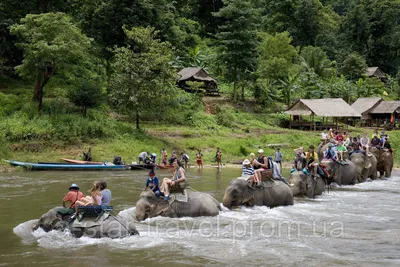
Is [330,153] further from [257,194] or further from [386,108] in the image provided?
[386,108]

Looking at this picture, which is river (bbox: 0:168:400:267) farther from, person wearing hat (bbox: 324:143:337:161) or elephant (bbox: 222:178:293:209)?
person wearing hat (bbox: 324:143:337:161)

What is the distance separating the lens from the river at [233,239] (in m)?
10.5

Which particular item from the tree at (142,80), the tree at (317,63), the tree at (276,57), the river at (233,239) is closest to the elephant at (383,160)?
the river at (233,239)

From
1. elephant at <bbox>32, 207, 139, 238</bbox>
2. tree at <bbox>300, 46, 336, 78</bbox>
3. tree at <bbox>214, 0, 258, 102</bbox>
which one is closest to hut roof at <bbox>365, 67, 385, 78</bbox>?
tree at <bbox>300, 46, 336, 78</bbox>

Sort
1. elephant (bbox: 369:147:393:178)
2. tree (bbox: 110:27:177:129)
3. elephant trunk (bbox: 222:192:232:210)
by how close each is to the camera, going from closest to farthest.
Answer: elephant trunk (bbox: 222:192:232:210)
elephant (bbox: 369:147:393:178)
tree (bbox: 110:27:177:129)

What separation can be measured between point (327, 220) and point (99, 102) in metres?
25.6

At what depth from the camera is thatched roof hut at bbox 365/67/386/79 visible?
7317 centimetres

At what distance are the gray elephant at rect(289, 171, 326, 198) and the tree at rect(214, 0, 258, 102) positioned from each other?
31.2 metres

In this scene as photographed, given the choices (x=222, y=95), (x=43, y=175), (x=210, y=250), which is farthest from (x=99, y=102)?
(x=210, y=250)

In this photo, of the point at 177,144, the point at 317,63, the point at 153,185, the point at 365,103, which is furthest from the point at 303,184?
the point at 317,63

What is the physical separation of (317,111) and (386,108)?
11644 millimetres

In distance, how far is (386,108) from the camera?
180 feet

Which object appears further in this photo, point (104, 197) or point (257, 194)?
point (257, 194)

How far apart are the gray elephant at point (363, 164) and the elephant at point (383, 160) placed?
145 cm
